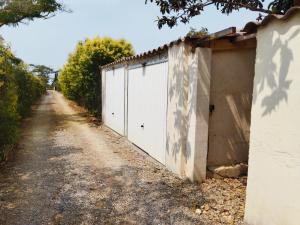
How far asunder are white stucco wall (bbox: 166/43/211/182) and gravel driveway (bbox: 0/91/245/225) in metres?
0.47

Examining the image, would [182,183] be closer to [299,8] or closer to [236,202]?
[236,202]

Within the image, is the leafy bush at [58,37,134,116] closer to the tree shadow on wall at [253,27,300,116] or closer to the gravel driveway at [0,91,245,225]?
the gravel driveway at [0,91,245,225]

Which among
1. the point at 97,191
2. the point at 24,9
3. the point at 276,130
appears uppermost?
the point at 24,9

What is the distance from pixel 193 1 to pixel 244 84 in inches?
96.2

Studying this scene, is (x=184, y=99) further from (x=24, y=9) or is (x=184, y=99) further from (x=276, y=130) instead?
(x=24, y=9)

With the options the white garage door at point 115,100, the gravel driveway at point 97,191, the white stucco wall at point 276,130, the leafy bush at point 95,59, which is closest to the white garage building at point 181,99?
the gravel driveway at point 97,191

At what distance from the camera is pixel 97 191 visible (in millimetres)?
6684

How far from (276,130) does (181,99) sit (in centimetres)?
334

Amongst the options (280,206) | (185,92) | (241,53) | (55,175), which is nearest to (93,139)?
A: (55,175)

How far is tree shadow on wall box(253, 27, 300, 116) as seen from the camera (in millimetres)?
4250

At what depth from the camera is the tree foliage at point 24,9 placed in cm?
1791

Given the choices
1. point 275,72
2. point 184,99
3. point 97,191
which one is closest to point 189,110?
point 184,99

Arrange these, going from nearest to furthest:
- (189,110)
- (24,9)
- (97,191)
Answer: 1. (97,191)
2. (189,110)
3. (24,9)

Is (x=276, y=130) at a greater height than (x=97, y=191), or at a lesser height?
greater
